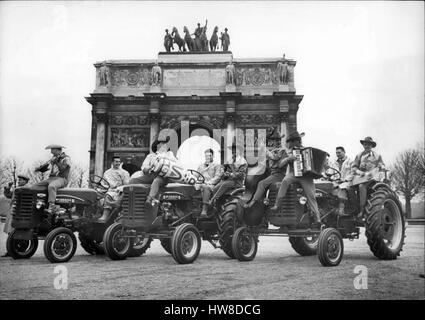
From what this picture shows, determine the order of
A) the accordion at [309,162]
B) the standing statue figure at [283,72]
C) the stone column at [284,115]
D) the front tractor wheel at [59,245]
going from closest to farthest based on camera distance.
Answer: the accordion at [309,162] → the front tractor wheel at [59,245] → the standing statue figure at [283,72] → the stone column at [284,115]

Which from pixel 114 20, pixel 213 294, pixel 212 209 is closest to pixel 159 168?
pixel 212 209

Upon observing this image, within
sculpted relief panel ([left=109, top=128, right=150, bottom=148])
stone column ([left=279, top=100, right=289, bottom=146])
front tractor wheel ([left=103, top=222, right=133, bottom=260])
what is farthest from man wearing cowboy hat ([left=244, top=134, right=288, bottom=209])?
sculpted relief panel ([left=109, top=128, right=150, bottom=148])

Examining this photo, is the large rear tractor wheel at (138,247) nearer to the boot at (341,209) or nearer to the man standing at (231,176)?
the man standing at (231,176)

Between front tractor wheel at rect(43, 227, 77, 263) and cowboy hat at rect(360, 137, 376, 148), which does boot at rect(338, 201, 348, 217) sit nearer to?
cowboy hat at rect(360, 137, 376, 148)

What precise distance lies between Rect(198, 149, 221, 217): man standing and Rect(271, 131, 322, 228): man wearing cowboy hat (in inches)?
59.3

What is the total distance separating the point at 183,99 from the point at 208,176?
16.9 metres

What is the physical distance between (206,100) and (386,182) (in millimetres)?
18404

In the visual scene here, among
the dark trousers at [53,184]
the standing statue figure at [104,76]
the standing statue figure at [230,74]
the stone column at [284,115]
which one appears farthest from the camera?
the stone column at [284,115]

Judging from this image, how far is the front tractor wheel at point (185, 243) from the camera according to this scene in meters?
6.92

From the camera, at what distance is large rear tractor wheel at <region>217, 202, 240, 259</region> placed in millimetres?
7672

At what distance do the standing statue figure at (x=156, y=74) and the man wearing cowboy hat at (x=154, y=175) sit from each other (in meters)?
17.5

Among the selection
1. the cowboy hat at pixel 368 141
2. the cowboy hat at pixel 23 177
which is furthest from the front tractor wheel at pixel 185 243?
the cowboy hat at pixel 368 141

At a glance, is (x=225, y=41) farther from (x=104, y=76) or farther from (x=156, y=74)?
(x=104, y=76)
